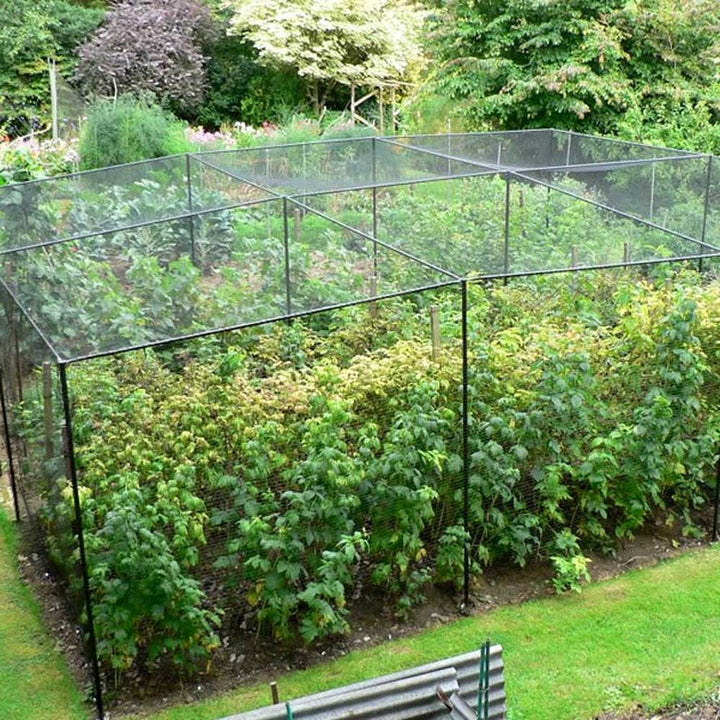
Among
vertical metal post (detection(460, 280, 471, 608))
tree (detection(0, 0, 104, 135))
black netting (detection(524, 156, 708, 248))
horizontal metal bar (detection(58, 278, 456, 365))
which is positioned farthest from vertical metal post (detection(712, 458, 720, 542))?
tree (detection(0, 0, 104, 135))

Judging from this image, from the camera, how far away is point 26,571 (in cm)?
612

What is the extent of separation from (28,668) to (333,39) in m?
19.6

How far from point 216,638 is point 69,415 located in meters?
1.31

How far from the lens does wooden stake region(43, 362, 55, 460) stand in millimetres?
5079

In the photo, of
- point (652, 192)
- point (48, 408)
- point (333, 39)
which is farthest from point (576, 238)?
point (333, 39)

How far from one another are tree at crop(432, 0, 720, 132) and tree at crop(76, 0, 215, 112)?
821 cm

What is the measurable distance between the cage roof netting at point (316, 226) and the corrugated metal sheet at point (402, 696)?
2.97 metres

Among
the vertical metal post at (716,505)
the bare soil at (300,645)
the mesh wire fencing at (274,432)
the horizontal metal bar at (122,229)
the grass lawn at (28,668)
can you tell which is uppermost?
the horizontal metal bar at (122,229)

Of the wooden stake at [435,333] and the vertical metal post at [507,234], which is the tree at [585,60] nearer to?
the vertical metal post at [507,234]

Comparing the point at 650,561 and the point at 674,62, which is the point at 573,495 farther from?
the point at 674,62

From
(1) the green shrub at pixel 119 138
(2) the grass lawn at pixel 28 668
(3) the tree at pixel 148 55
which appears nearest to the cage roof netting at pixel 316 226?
(2) the grass lawn at pixel 28 668

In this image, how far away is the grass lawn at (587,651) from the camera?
4.84 m

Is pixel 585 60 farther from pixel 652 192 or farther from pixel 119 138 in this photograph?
pixel 119 138

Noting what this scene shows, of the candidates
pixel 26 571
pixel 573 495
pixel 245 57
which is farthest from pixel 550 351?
pixel 245 57
